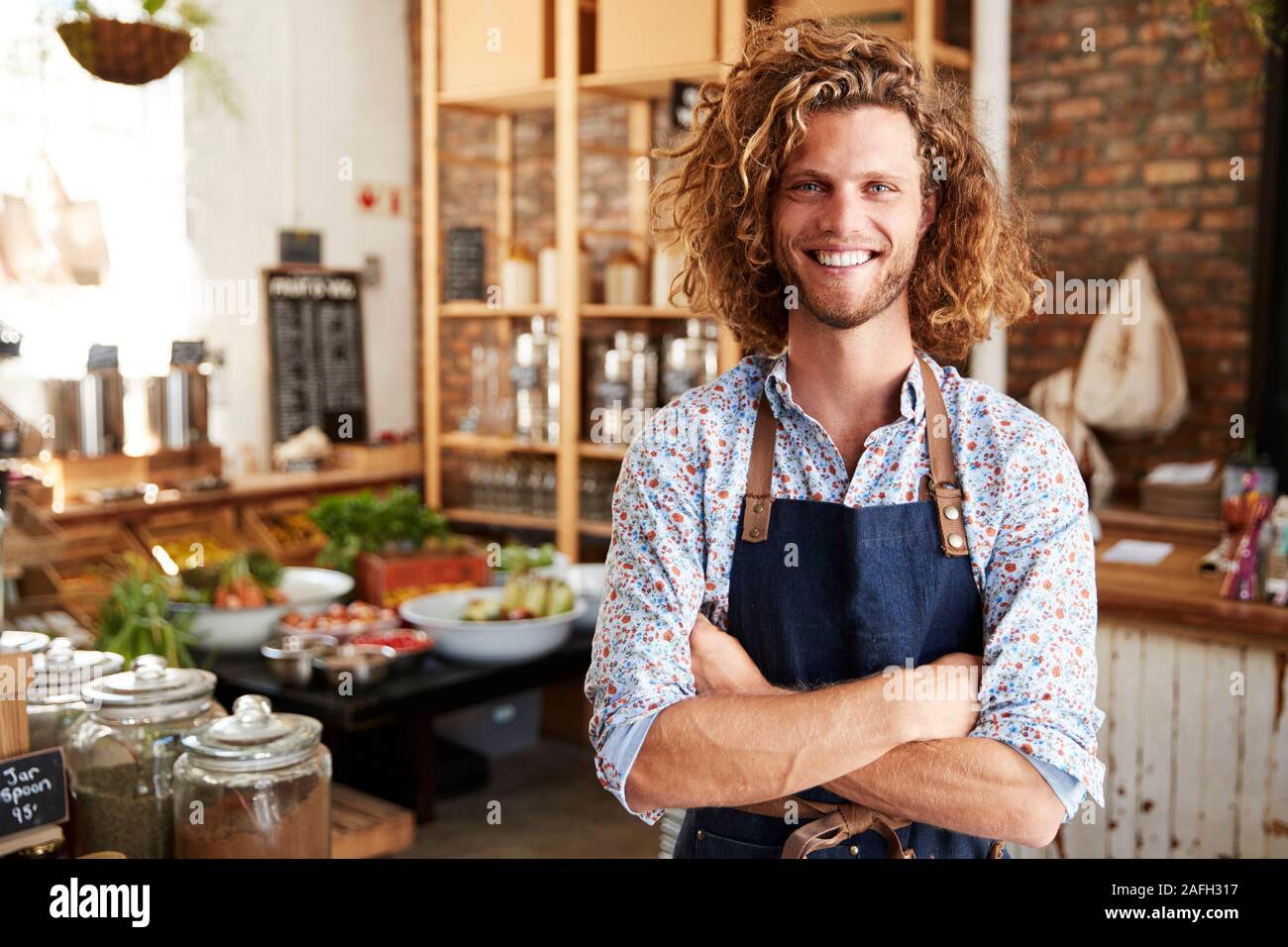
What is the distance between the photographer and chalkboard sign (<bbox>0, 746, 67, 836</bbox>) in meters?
1.61

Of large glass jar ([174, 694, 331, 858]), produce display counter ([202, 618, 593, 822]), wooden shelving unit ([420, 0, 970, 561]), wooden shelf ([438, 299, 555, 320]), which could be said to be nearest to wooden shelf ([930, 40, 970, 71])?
wooden shelving unit ([420, 0, 970, 561])

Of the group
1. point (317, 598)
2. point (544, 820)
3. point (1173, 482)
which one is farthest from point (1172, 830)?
point (317, 598)

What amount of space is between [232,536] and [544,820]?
200 centimetres

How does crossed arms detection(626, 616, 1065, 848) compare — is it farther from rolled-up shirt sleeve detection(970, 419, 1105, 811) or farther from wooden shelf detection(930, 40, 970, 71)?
wooden shelf detection(930, 40, 970, 71)

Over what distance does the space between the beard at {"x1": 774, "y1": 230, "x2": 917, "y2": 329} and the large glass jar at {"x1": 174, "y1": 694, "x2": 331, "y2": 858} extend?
894 mm

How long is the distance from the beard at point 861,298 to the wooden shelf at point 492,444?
372 centimetres

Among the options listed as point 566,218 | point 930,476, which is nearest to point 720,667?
point 930,476

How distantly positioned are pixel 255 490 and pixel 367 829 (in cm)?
318

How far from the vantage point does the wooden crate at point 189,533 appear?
16.4ft

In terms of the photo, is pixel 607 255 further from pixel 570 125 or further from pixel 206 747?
pixel 206 747

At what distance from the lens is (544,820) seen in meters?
4.29

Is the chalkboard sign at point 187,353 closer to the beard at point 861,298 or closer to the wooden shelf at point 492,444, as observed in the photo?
the wooden shelf at point 492,444

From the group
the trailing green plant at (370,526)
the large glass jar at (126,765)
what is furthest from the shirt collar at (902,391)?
the trailing green plant at (370,526)

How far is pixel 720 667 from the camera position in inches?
61.8
